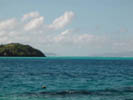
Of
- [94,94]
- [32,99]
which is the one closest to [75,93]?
[94,94]

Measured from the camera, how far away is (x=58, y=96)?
35406mm

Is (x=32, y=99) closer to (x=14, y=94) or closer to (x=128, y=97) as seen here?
(x=14, y=94)

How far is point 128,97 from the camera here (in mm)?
34750

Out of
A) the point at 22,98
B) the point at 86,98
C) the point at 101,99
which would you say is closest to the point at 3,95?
the point at 22,98

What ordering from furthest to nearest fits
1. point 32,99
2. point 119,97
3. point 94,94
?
point 94,94
point 119,97
point 32,99

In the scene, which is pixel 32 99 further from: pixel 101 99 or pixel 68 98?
pixel 101 99

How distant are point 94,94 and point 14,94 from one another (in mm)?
13768

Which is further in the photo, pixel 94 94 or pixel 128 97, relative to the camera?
pixel 94 94

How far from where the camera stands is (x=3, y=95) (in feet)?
116

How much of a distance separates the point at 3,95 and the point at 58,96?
9.11 metres

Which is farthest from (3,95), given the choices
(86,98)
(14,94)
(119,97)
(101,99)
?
(119,97)

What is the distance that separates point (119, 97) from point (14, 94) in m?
17.6

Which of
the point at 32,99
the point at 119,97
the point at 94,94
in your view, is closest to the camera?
the point at 32,99

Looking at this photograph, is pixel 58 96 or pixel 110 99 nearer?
pixel 110 99
